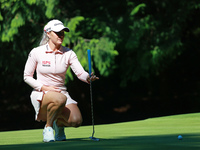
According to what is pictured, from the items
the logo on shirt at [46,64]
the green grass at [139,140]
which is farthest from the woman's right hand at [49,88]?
the green grass at [139,140]

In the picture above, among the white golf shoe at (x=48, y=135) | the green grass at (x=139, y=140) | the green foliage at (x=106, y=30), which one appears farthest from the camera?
the green foliage at (x=106, y=30)

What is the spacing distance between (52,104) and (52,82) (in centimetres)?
31

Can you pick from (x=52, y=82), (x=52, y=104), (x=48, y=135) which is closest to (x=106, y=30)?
(x=52, y=82)

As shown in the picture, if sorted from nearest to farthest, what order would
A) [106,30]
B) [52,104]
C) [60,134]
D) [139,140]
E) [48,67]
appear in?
[139,140]
[52,104]
[48,67]
[60,134]
[106,30]

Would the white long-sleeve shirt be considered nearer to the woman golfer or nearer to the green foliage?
the woman golfer

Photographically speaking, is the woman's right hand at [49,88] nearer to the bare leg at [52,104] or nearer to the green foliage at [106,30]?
the bare leg at [52,104]

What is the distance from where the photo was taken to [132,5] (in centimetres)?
1830

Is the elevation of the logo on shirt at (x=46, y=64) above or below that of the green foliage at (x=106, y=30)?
below

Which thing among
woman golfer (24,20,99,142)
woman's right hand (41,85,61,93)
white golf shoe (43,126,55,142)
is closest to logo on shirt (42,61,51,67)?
woman golfer (24,20,99,142)

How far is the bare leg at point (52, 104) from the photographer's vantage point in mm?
6474

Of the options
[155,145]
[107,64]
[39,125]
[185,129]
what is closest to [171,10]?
[107,64]

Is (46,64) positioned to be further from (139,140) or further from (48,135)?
(139,140)

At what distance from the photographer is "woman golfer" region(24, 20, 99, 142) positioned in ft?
21.4

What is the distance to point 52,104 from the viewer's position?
6.52m
